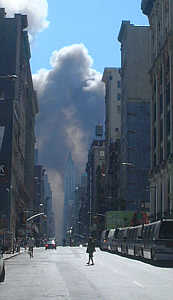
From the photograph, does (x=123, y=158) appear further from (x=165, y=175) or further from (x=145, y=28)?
(x=165, y=175)

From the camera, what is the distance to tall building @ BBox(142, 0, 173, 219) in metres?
92.0

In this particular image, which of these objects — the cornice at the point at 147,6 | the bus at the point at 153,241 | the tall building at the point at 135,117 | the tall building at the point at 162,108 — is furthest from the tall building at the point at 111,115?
the bus at the point at 153,241

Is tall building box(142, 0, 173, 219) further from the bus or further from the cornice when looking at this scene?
the bus

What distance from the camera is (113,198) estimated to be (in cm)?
16425

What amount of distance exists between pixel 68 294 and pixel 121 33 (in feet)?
456

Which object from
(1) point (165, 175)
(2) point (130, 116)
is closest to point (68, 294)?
(1) point (165, 175)

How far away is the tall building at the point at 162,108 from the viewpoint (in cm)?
9200

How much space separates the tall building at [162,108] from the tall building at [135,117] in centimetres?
3257

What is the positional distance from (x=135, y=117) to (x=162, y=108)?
4208 cm

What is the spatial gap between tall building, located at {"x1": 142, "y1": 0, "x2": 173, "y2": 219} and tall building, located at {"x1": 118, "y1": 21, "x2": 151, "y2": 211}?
107ft

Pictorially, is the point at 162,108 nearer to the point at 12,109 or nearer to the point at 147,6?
the point at 147,6

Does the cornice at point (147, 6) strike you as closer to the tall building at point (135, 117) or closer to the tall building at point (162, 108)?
the tall building at point (162, 108)

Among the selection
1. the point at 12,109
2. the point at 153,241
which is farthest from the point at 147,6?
the point at 153,241

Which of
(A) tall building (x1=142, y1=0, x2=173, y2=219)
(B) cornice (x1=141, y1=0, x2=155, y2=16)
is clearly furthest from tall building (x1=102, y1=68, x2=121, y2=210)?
(A) tall building (x1=142, y1=0, x2=173, y2=219)
